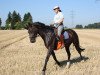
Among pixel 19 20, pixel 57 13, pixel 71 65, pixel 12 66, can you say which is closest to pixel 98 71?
pixel 71 65

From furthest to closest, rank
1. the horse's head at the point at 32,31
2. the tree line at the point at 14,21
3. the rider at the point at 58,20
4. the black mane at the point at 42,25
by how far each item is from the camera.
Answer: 1. the tree line at the point at 14,21
2. the rider at the point at 58,20
3. the black mane at the point at 42,25
4. the horse's head at the point at 32,31

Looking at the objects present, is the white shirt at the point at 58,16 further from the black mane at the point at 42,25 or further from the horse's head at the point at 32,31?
the horse's head at the point at 32,31

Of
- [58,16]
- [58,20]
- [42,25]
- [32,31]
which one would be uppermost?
[58,16]

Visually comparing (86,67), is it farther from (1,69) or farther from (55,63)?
(1,69)

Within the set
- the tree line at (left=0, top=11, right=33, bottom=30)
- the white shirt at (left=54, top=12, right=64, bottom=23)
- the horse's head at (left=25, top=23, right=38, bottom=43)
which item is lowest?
the tree line at (left=0, top=11, right=33, bottom=30)

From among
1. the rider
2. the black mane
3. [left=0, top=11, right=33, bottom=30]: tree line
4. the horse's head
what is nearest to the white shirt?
the rider

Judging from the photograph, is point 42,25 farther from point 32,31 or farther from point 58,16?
point 58,16

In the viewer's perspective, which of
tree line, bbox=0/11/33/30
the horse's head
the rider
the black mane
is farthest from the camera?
tree line, bbox=0/11/33/30

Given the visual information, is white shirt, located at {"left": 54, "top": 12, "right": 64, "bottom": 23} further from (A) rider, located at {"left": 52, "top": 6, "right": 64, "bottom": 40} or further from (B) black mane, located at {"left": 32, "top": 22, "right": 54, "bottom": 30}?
(B) black mane, located at {"left": 32, "top": 22, "right": 54, "bottom": 30}

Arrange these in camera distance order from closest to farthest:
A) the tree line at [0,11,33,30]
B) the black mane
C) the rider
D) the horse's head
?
the horse's head, the black mane, the rider, the tree line at [0,11,33,30]

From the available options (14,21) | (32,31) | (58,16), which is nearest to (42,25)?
(32,31)

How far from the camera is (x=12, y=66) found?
12977 millimetres

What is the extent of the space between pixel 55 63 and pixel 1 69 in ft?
8.27

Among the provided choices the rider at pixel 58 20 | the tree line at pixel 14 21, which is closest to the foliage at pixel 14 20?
the tree line at pixel 14 21
